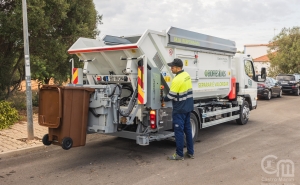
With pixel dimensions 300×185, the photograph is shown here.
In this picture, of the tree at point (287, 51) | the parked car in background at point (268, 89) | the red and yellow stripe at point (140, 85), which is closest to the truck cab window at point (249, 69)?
the red and yellow stripe at point (140, 85)

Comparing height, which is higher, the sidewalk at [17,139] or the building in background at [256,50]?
the building in background at [256,50]

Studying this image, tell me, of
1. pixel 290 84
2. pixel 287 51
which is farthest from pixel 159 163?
pixel 287 51

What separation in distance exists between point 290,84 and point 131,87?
20.0 m

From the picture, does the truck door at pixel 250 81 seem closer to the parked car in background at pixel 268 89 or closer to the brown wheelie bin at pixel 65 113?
the brown wheelie bin at pixel 65 113

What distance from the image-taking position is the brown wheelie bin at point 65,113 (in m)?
5.37

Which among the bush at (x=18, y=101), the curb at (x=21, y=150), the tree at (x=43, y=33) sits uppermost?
the tree at (x=43, y=33)

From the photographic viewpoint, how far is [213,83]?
864 cm

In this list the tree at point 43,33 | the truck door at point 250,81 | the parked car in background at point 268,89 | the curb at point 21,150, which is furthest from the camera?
the parked car in background at point 268,89

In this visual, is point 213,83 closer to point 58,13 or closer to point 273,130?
point 273,130

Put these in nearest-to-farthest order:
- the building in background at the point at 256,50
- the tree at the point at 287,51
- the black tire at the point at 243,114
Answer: the black tire at the point at 243,114, the tree at the point at 287,51, the building in background at the point at 256,50

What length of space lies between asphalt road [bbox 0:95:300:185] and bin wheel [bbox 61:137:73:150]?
0.48m

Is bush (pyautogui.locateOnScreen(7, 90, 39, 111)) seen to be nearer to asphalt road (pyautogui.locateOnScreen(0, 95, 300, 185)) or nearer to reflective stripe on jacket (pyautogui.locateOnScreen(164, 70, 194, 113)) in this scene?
asphalt road (pyautogui.locateOnScreen(0, 95, 300, 185))

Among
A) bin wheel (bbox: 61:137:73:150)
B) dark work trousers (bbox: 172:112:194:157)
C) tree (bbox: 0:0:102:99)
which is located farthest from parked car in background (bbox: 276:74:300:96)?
bin wheel (bbox: 61:137:73:150)

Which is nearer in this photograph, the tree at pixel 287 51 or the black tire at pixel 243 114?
the black tire at pixel 243 114
